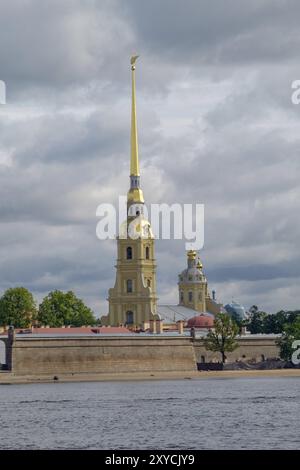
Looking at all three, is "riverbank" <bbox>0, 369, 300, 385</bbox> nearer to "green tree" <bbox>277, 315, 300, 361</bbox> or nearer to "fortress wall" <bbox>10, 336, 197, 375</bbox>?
"fortress wall" <bbox>10, 336, 197, 375</bbox>

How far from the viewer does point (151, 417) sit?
2200 inches

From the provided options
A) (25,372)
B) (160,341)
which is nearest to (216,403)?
(25,372)

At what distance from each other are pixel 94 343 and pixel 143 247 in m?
36.3

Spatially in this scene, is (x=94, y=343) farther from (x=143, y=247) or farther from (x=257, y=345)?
(x=143, y=247)

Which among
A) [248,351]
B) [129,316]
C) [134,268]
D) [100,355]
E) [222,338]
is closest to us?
[100,355]

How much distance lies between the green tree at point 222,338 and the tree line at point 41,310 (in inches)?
797

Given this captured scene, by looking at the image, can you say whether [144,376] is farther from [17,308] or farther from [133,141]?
[133,141]

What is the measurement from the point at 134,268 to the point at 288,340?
2853 centimetres

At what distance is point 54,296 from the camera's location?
127 meters

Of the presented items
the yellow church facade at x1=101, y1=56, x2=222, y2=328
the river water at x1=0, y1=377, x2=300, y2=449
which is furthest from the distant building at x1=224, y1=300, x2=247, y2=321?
the river water at x1=0, y1=377, x2=300, y2=449

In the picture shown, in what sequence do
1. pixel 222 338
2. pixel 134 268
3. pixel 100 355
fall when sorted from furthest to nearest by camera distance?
1. pixel 134 268
2. pixel 222 338
3. pixel 100 355

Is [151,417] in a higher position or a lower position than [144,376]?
lower

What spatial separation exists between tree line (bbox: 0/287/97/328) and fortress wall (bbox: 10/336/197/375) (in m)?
21.2

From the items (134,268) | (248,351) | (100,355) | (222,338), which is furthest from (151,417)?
(134,268)
